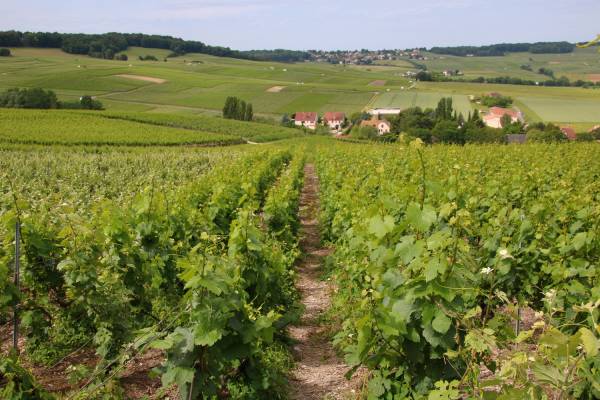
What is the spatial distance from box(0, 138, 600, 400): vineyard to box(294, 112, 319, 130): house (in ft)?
224

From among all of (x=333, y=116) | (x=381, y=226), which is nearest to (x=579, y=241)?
(x=381, y=226)

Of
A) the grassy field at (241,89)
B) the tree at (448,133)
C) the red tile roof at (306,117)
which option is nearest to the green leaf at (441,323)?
the tree at (448,133)

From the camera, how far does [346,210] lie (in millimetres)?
8633

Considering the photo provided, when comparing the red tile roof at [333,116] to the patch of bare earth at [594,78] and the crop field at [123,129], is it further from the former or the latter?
the patch of bare earth at [594,78]

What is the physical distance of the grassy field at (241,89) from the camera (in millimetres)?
78000

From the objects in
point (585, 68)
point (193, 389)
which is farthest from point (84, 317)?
point (585, 68)

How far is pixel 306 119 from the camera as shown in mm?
78438

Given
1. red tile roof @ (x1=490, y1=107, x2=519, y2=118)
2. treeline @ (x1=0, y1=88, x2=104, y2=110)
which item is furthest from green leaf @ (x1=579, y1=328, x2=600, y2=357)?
red tile roof @ (x1=490, y1=107, x2=519, y2=118)

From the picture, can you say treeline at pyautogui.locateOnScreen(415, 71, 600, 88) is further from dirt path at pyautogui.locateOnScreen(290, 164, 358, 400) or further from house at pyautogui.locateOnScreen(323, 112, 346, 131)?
dirt path at pyautogui.locateOnScreen(290, 164, 358, 400)

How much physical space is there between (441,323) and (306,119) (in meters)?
76.5

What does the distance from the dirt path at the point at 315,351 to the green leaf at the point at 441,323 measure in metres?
1.31

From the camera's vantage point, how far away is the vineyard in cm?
315

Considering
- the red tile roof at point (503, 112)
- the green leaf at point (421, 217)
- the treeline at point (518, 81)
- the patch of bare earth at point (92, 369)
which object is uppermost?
the treeline at point (518, 81)

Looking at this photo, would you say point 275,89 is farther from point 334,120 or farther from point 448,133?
point 448,133
